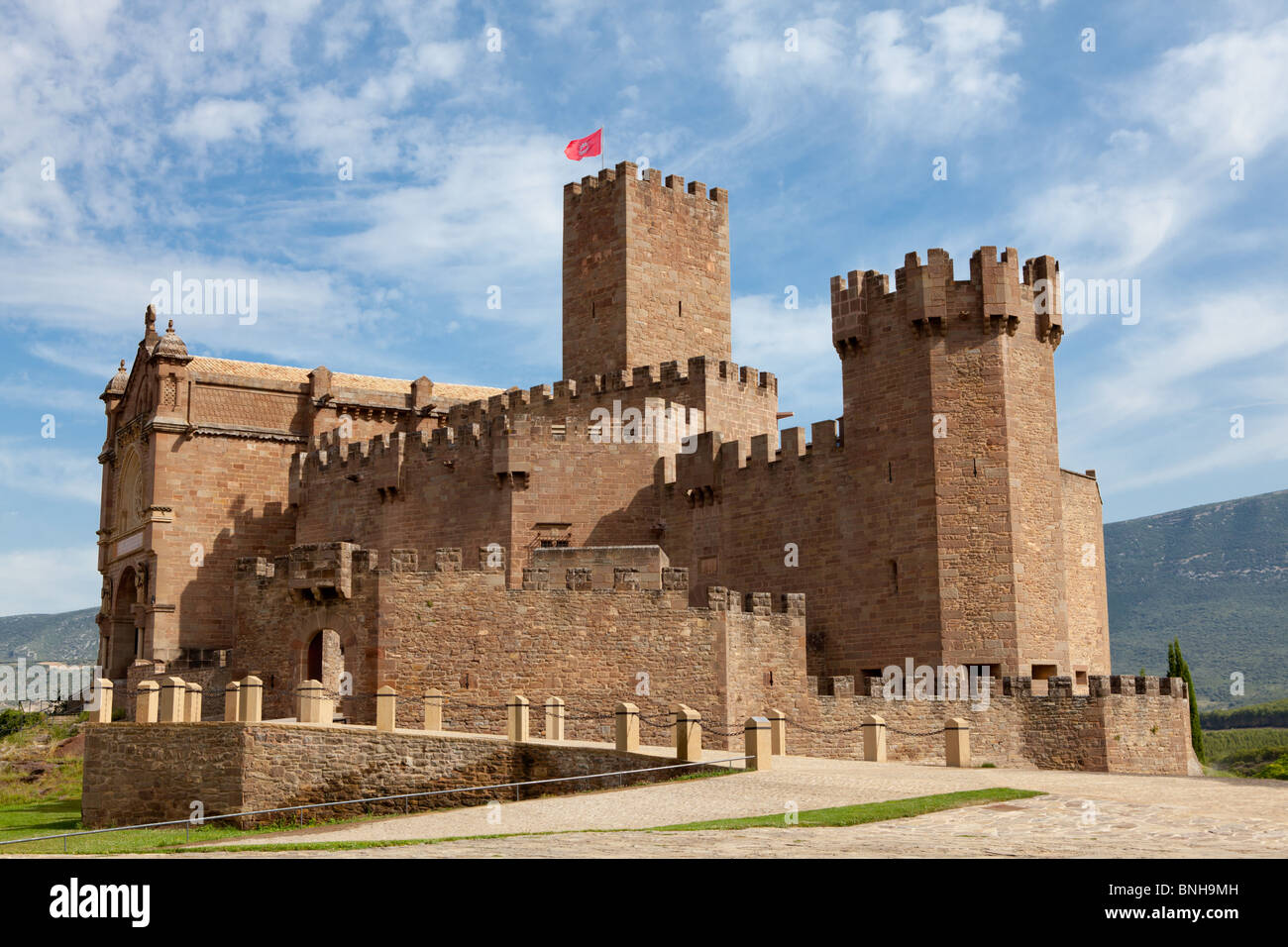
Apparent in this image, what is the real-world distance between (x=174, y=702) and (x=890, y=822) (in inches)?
616

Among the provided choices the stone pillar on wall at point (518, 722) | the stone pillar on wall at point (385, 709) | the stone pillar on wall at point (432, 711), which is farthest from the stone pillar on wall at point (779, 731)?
the stone pillar on wall at point (385, 709)

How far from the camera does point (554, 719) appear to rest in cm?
2383

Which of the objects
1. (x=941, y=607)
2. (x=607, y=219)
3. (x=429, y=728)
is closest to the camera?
(x=429, y=728)

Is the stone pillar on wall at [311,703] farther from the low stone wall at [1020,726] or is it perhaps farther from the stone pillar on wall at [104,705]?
the low stone wall at [1020,726]

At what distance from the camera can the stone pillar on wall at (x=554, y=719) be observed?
2378 cm

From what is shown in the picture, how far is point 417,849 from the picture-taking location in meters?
13.0

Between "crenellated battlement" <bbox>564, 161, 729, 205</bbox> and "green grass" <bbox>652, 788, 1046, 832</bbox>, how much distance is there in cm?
2632

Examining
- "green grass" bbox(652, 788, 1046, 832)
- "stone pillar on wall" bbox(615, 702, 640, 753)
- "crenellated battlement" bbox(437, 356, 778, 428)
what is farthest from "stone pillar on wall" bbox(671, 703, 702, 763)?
"crenellated battlement" bbox(437, 356, 778, 428)

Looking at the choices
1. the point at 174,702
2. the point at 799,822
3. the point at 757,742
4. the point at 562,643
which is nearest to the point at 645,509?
the point at 562,643
